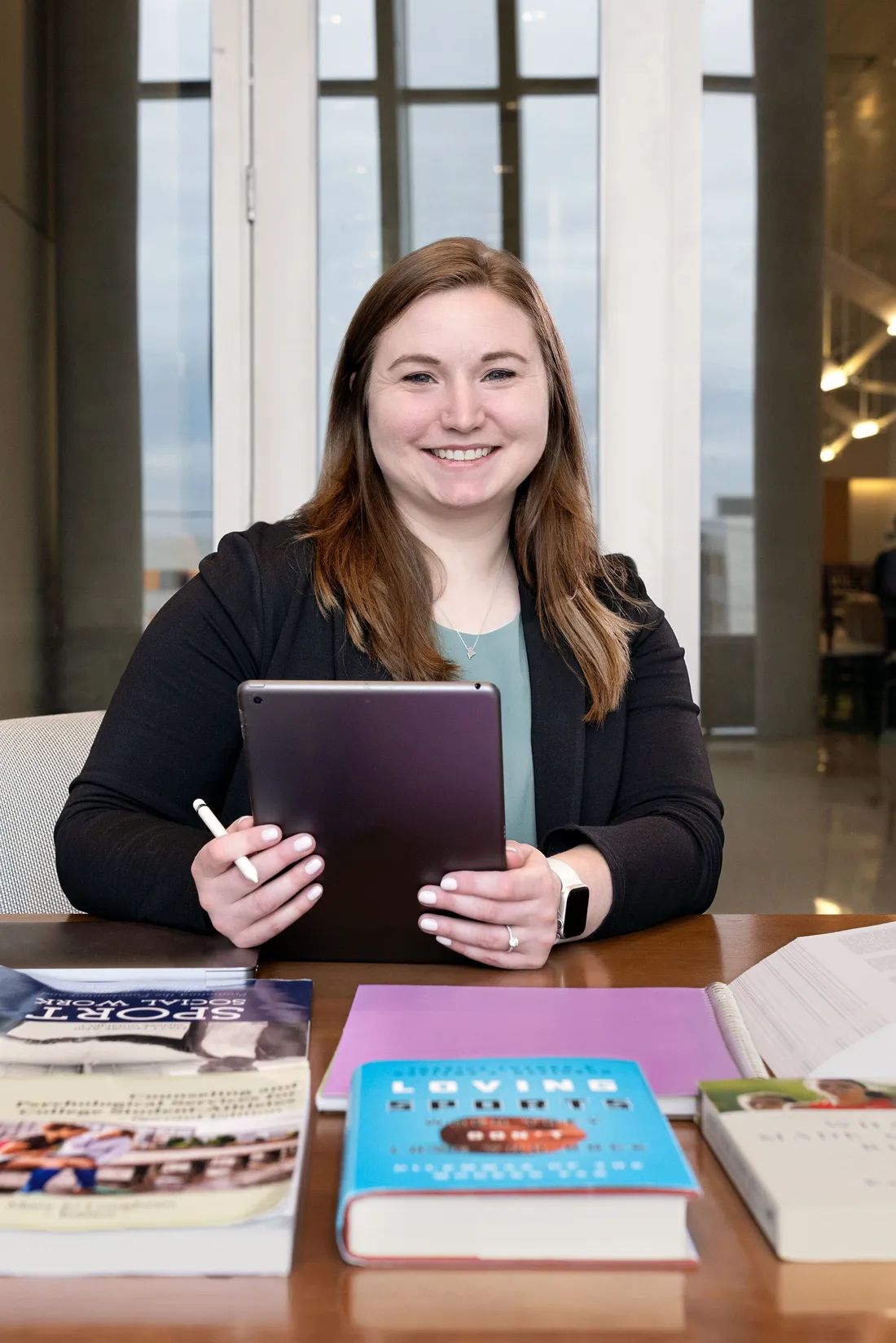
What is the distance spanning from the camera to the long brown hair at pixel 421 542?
5.28 feet

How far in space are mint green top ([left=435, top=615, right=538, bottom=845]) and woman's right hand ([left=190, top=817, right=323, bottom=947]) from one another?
1.79 ft

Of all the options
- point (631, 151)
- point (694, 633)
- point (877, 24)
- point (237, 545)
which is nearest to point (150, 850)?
point (237, 545)

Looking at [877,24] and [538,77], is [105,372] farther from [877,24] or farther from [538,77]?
[877,24]

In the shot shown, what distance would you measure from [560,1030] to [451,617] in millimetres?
890

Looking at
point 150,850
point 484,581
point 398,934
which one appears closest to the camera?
point 398,934

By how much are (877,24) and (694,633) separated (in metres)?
1.45

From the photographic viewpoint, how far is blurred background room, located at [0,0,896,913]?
2.74 m

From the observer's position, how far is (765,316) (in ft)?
9.07

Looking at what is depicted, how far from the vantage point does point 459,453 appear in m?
1.65

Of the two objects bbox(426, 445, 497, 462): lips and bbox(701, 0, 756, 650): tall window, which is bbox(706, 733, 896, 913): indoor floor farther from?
bbox(426, 445, 497, 462): lips

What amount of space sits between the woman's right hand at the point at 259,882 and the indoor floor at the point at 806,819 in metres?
1.85

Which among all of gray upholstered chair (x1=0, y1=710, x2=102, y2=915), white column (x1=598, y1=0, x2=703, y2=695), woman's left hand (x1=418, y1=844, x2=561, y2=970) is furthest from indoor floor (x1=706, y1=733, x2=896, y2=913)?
woman's left hand (x1=418, y1=844, x2=561, y2=970)

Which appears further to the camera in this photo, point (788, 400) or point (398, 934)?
point (788, 400)

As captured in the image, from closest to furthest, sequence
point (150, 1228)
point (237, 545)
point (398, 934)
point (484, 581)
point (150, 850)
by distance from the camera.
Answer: point (150, 1228) → point (398, 934) → point (150, 850) → point (237, 545) → point (484, 581)
